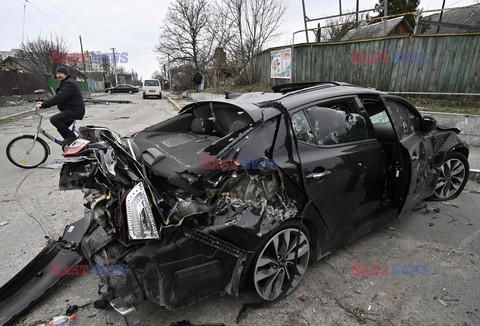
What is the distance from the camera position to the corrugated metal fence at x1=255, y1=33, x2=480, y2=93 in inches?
333

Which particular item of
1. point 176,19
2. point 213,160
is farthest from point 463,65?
point 176,19

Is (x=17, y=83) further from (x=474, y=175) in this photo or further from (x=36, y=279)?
(x=474, y=175)

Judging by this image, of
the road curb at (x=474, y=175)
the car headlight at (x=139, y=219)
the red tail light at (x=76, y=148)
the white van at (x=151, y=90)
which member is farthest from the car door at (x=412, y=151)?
the white van at (x=151, y=90)

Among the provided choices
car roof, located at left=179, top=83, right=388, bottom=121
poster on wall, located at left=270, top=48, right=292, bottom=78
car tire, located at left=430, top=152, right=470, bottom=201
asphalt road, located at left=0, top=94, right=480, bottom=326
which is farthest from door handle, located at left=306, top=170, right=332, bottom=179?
poster on wall, located at left=270, top=48, right=292, bottom=78

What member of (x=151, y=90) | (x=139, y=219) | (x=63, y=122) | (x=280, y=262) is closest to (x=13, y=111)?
(x=63, y=122)

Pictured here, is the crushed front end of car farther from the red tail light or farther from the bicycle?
the bicycle

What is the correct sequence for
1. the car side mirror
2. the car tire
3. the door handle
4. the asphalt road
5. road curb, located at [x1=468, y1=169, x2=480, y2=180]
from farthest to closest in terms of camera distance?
road curb, located at [x1=468, y1=169, x2=480, y2=180] < the car tire < the car side mirror < the door handle < the asphalt road

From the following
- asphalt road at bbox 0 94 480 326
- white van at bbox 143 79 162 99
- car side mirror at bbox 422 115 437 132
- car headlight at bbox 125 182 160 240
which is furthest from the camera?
white van at bbox 143 79 162 99

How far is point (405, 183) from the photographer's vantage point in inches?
118

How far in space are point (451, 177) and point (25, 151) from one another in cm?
726

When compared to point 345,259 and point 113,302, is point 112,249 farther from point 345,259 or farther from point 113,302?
point 345,259

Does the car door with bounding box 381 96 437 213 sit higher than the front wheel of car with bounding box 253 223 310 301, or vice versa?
the car door with bounding box 381 96 437 213

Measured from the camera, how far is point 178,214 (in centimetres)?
177

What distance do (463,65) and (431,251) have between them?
26.8 feet
